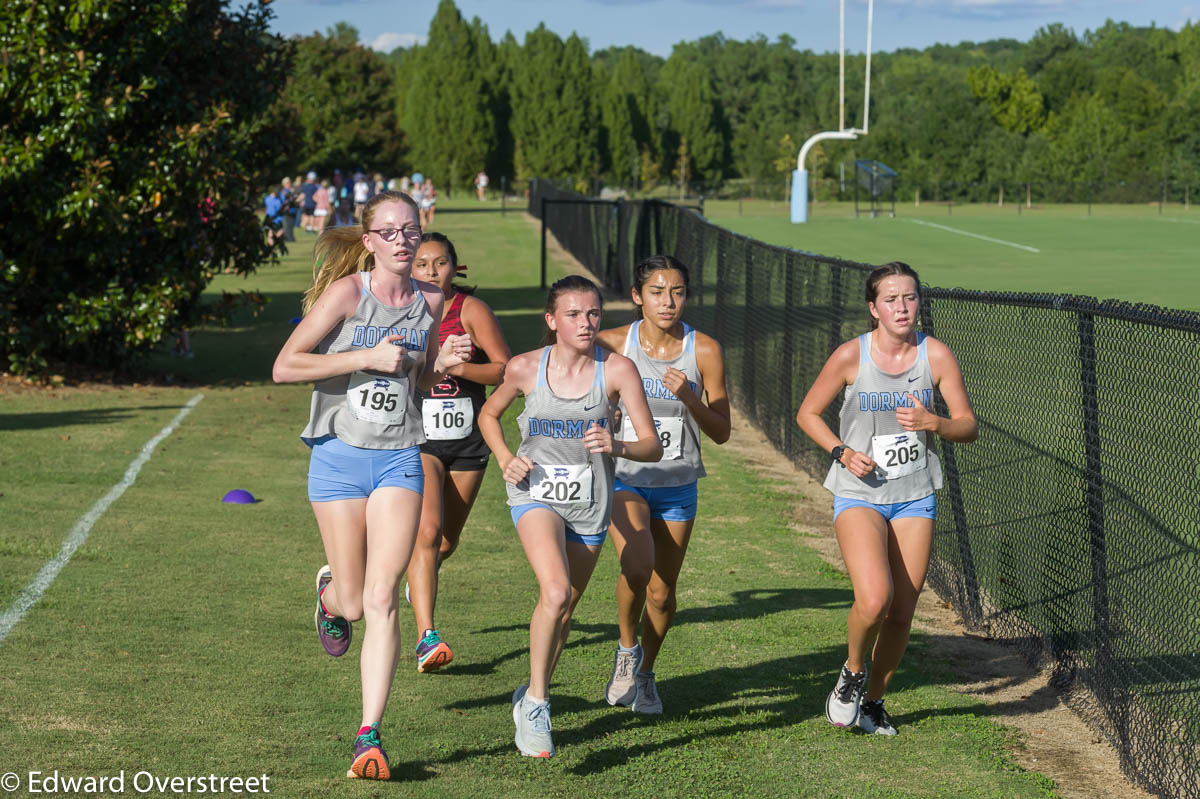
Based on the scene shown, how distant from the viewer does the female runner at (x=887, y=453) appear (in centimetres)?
566

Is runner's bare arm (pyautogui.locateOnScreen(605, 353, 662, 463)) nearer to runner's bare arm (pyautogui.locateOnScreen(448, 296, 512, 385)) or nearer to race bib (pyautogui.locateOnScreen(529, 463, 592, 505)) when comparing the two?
race bib (pyautogui.locateOnScreen(529, 463, 592, 505))

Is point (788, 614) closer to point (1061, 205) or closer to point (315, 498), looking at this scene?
point (315, 498)

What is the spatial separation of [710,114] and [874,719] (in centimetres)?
10665

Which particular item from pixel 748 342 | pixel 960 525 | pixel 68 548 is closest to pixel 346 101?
pixel 748 342

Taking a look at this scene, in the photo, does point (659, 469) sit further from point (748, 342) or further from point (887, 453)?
point (748, 342)

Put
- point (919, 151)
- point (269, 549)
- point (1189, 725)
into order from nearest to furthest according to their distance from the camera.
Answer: point (1189, 725) < point (269, 549) < point (919, 151)

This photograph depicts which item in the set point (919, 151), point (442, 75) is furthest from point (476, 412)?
point (442, 75)

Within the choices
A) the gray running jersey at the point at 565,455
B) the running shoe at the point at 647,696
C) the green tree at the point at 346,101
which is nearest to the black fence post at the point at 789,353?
the running shoe at the point at 647,696

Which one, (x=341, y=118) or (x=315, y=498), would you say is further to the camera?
(x=341, y=118)

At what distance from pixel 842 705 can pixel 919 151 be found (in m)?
81.3

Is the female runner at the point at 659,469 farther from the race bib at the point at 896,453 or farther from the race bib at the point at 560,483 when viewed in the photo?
the race bib at the point at 896,453

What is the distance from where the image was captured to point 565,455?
5.51 metres

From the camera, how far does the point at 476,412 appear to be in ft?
23.5

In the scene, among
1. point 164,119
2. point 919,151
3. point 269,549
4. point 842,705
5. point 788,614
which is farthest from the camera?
point 919,151
